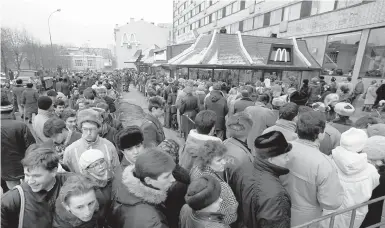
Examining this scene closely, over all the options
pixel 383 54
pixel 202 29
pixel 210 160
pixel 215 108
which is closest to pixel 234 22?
pixel 202 29

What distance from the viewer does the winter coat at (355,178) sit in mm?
2094

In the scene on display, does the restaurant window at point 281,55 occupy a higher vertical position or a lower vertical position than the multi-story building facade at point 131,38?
lower

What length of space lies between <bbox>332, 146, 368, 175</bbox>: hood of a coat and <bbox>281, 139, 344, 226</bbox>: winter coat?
0.23 metres

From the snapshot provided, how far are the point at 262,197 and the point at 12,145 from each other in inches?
137

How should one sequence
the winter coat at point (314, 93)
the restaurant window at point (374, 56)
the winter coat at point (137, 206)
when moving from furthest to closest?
1. the restaurant window at point (374, 56)
2. the winter coat at point (314, 93)
3. the winter coat at point (137, 206)

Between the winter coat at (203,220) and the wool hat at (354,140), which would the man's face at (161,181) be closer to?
the winter coat at (203,220)

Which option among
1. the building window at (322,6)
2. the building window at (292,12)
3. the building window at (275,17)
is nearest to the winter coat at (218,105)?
the building window at (322,6)

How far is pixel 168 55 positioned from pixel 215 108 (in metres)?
11.5

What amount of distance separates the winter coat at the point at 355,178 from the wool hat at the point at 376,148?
27 cm

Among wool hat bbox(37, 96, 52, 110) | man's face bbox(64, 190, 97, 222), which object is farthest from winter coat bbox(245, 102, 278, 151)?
wool hat bbox(37, 96, 52, 110)

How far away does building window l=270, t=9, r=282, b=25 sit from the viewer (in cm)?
2042

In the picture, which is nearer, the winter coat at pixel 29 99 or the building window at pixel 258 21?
the winter coat at pixel 29 99

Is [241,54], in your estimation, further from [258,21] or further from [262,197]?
[258,21]

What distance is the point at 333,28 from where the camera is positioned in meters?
15.3
